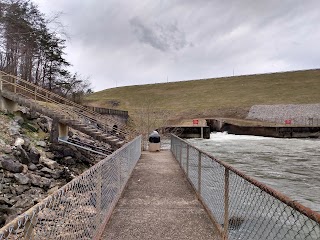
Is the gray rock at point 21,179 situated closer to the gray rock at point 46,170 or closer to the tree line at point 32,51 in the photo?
the gray rock at point 46,170

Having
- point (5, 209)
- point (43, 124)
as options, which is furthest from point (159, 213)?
point (43, 124)

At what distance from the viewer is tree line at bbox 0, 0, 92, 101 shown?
20.1 m

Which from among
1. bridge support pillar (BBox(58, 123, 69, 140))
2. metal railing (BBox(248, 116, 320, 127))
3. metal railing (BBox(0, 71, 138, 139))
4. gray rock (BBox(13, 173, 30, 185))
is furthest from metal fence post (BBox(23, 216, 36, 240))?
metal railing (BBox(248, 116, 320, 127))

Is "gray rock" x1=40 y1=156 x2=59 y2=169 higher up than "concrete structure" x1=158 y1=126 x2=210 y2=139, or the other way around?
"concrete structure" x1=158 y1=126 x2=210 y2=139

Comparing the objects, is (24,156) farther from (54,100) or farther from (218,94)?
(218,94)

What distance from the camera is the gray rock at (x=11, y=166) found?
10297mm

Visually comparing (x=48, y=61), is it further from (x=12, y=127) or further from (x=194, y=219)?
(x=194, y=219)

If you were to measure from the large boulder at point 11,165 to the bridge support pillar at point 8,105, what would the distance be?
627 cm

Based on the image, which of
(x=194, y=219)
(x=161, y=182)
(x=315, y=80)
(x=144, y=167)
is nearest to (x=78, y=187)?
(x=194, y=219)

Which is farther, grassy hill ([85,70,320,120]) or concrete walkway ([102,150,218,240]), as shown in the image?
grassy hill ([85,70,320,120])

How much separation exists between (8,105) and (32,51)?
16.2 m

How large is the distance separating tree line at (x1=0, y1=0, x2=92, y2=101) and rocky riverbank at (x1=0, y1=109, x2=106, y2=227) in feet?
23.2

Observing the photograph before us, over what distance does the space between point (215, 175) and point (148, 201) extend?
1.57m

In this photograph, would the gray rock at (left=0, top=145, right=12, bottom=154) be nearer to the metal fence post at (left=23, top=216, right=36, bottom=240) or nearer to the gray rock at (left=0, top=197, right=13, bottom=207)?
the gray rock at (left=0, top=197, right=13, bottom=207)
